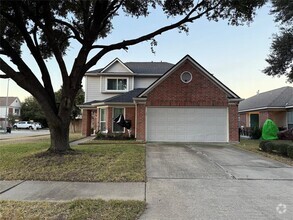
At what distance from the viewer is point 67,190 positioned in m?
7.36

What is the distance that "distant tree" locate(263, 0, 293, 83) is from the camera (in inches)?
766

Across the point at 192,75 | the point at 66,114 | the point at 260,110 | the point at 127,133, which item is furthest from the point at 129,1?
the point at 260,110

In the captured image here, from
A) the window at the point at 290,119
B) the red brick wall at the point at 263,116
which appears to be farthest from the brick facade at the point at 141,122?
the window at the point at 290,119

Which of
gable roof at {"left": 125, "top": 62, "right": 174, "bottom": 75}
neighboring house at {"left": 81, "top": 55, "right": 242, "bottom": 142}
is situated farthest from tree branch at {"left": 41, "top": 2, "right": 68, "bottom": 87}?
gable roof at {"left": 125, "top": 62, "right": 174, "bottom": 75}

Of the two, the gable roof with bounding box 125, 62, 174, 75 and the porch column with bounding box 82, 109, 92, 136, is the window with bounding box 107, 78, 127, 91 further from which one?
the porch column with bounding box 82, 109, 92, 136

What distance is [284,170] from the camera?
10.4 meters

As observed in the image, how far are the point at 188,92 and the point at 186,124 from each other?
84.8 inches

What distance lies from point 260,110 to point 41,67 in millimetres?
24263

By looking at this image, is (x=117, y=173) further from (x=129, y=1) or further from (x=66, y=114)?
(x=129, y=1)

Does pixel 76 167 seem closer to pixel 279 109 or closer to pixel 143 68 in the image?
pixel 143 68

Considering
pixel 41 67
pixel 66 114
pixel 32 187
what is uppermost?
pixel 41 67

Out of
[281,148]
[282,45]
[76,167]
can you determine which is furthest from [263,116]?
[76,167]

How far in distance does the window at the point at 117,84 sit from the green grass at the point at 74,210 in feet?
68.6

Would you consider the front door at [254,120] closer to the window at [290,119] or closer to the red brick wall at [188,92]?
the window at [290,119]
